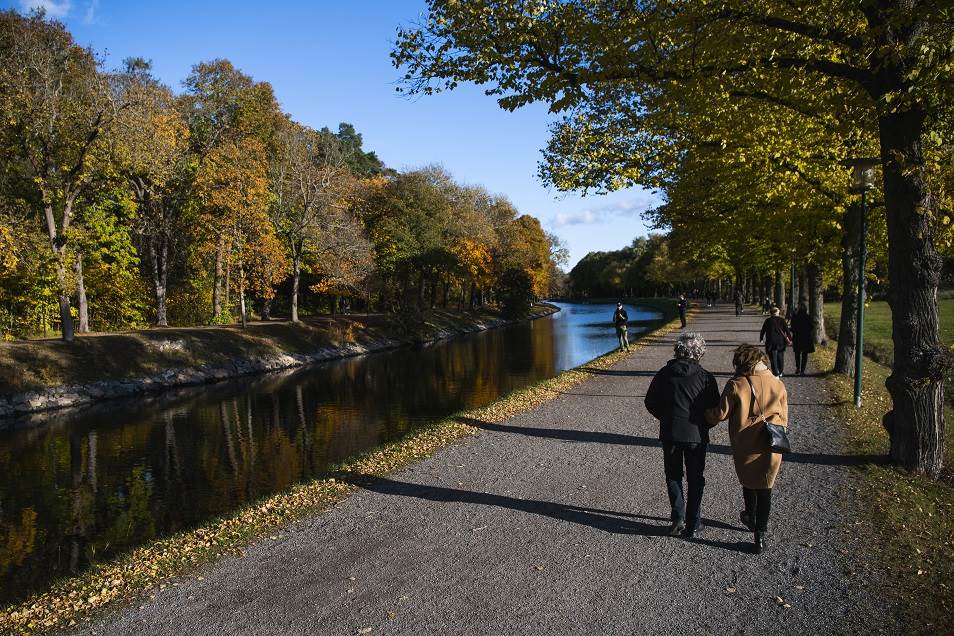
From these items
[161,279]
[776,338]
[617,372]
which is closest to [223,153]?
[161,279]

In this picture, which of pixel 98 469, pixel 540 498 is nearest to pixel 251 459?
pixel 98 469

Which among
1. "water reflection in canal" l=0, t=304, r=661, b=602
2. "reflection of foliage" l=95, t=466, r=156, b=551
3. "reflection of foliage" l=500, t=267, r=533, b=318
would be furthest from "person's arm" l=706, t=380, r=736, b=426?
"reflection of foliage" l=500, t=267, r=533, b=318

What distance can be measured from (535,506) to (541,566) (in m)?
1.58

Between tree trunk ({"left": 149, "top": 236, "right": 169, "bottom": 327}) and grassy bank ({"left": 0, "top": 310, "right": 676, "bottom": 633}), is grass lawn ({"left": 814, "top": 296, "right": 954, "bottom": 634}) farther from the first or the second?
tree trunk ({"left": 149, "top": 236, "right": 169, "bottom": 327})

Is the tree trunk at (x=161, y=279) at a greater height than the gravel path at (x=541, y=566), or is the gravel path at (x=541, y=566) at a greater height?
the tree trunk at (x=161, y=279)

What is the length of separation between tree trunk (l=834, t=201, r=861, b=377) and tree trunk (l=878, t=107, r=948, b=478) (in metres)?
7.90

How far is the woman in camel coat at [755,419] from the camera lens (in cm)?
562

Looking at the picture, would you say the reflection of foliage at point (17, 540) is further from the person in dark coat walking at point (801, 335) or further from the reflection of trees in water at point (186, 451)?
the person in dark coat walking at point (801, 335)

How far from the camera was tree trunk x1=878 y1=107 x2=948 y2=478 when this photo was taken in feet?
24.2

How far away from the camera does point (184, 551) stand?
6.29 metres

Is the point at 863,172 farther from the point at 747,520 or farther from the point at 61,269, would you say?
the point at 61,269

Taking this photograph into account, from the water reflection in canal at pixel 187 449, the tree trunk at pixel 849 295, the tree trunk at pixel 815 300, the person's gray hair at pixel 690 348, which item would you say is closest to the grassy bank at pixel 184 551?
the water reflection in canal at pixel 187 449

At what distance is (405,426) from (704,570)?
10.5 metres

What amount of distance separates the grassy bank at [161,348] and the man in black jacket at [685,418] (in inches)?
840
